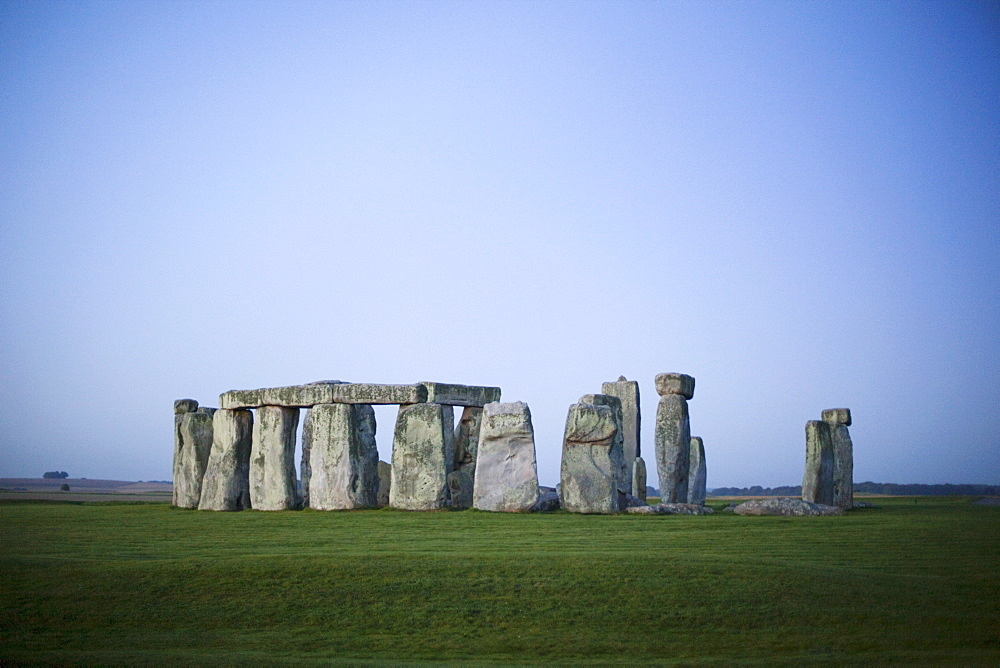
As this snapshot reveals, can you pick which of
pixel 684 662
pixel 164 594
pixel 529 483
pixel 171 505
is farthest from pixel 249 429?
pixel 684 662

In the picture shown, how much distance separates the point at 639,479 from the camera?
1897cm

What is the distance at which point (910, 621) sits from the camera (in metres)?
7.03

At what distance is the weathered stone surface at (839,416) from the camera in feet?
62.2

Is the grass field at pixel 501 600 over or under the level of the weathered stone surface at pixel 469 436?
under

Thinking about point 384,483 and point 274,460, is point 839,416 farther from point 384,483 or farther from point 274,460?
point 274,460

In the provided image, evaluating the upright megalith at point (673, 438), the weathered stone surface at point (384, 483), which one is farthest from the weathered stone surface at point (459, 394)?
the upright megalith at point (673, 438)

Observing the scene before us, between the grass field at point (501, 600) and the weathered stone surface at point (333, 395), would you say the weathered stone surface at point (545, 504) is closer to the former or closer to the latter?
the weathered stone surface at point (333, 395)

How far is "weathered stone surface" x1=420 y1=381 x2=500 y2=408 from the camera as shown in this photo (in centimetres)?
1566

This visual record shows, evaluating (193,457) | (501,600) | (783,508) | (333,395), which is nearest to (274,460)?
(333,395)

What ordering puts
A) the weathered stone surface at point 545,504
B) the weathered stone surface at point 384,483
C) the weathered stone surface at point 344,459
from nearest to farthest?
1. the weathered stone surface at point 545,504
2. the weathered stone surface at point 344,459
3. the weathered stone surface at point 384,483

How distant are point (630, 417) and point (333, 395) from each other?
6779mm

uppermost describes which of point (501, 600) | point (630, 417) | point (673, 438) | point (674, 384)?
point (674, 384)

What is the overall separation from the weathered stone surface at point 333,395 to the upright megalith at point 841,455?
8.16 meters

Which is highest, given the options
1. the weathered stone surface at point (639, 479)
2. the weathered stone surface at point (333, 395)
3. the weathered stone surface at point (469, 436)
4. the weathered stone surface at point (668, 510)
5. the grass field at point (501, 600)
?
the weathered stone surface at point (333, 395)
